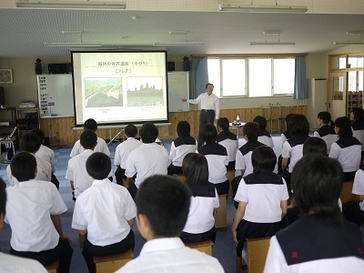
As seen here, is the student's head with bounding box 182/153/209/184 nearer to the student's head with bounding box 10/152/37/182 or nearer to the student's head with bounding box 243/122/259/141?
the student's head with bounding box 10/152/37/182

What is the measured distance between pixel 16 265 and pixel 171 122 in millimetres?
10191

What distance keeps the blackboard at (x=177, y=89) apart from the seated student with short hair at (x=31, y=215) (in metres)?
8.58

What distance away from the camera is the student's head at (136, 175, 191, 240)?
1.16 metres

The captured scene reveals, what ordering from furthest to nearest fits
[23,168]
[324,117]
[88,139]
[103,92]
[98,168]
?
[103,92]
[324,117]
[88,139]
[98,168]
[23,168]

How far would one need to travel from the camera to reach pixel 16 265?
4.01 feet

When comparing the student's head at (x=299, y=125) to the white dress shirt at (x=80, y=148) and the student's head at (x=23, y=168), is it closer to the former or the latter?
the white dress shirt at (x=80, y=148)

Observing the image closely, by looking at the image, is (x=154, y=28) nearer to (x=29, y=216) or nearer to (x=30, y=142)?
(x=30, y=142)

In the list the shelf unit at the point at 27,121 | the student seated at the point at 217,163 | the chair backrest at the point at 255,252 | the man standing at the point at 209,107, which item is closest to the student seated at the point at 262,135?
the student seated at the point at 217,163

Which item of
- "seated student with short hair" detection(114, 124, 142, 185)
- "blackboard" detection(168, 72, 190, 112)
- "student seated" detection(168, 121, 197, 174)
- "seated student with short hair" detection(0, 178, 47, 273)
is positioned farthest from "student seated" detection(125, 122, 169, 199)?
"blackboard" detection(168, 72, 190, 112)

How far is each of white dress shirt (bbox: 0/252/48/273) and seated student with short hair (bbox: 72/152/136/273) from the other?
1.23 metres

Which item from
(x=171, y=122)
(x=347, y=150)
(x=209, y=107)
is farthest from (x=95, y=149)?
(x=171, y=122)

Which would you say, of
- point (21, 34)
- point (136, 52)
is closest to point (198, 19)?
point (136, 52)

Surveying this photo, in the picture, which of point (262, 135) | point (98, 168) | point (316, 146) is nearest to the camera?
point (98, 168)

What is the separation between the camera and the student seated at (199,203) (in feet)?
9.07
